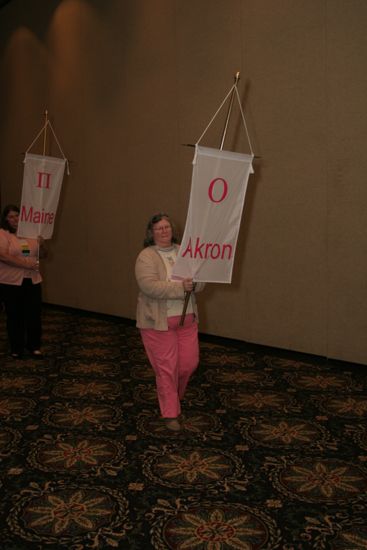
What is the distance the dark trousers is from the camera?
16.9ft

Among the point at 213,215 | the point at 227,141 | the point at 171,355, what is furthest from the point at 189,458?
the point at 227,141

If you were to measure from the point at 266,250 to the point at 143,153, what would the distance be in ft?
7.20

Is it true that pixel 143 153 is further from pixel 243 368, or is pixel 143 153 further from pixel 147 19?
pixel 243 368

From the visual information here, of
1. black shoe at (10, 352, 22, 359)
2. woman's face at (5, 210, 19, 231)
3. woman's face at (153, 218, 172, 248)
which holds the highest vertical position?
woman's face at (153, 218, 172, 248)

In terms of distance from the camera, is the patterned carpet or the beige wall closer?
the patterned carpet

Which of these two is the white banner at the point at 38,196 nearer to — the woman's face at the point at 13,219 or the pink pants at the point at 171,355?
the woman's face at the point at 13,219

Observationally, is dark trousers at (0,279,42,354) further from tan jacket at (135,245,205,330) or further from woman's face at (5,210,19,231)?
tan jacket at (135,245,205,330)

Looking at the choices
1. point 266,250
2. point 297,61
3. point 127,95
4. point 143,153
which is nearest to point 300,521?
point 266,250

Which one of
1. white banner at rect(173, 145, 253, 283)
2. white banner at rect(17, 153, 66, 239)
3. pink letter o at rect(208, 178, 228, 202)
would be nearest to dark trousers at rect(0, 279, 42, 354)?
white banner at rect(17, 153, 66, 239)

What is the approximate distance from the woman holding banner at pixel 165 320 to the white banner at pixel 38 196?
184 cm

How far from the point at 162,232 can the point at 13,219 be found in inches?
82.6

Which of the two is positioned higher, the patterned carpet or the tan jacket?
the tan jacket

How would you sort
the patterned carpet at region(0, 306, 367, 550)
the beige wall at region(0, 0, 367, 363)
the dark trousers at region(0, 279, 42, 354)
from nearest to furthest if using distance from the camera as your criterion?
the patterned carpet at region(0, 306, 367, 550) < the beige wall at region(0, 0, 367, 363) < the dark trousers at region(0, 279, 42, 354)

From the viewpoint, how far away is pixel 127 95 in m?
6.90
